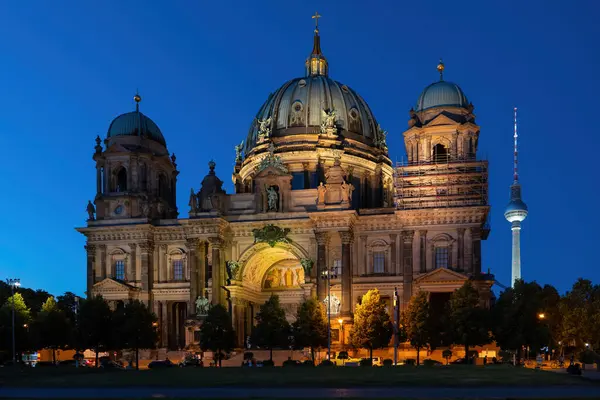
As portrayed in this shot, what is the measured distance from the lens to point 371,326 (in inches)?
3465

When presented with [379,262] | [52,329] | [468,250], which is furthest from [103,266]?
[468,250]

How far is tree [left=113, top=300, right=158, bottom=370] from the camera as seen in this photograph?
9325 cm

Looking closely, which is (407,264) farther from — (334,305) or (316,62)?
(316,62)

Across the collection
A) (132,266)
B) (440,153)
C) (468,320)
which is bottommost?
(468,320)

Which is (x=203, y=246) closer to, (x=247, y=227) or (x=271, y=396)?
(x=247, y=227)

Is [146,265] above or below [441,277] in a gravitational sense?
above

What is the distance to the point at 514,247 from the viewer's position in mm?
196375

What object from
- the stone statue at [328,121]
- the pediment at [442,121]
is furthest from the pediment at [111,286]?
the pediment at [442,121]

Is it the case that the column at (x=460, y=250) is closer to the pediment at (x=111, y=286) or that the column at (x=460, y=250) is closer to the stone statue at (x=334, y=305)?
the stone statue at (x=334, y=305)

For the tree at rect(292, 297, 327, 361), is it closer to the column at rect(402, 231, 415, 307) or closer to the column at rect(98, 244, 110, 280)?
the column at rect(402, 231, 415, 307)

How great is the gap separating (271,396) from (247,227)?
66840mm

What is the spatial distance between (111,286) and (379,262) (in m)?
34.2

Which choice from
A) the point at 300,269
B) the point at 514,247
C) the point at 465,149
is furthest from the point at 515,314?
the point at 514,247

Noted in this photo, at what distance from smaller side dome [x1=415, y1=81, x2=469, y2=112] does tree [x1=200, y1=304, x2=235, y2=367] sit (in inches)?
1433
